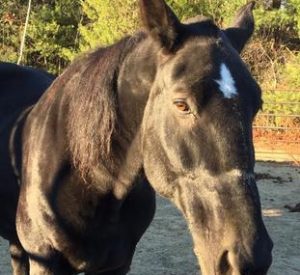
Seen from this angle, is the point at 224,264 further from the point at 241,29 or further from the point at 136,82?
the point at 241,29

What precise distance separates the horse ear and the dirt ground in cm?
333

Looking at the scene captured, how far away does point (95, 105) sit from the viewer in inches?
94.3

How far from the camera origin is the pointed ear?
7.84 ft

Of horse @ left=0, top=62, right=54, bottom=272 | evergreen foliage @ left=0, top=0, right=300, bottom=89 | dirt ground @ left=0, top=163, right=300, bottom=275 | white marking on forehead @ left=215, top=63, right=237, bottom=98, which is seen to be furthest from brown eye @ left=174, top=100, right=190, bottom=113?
evergreen foliage @ left=0, top=0, right=300, bottom=89

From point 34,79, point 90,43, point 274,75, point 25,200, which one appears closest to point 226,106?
point 25,200

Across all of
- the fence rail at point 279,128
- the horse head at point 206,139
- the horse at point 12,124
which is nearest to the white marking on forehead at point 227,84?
the horse head at point 206,139

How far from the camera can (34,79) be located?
4.07 meters

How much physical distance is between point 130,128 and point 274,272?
132 inches

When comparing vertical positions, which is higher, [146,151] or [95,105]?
[95,105]

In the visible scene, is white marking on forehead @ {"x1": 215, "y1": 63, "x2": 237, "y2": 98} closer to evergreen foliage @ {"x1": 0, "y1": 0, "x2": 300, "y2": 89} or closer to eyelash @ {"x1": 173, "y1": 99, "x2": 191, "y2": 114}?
eyelash @ {"x1": 173, "y1": 99, "x2": 191, "y2": 114}

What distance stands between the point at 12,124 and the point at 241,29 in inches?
65.4

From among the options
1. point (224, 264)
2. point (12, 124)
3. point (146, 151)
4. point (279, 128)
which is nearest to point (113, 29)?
point (279, 128)

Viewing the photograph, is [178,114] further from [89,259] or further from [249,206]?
[89,259]

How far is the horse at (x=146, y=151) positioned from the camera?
1856 millimetres
